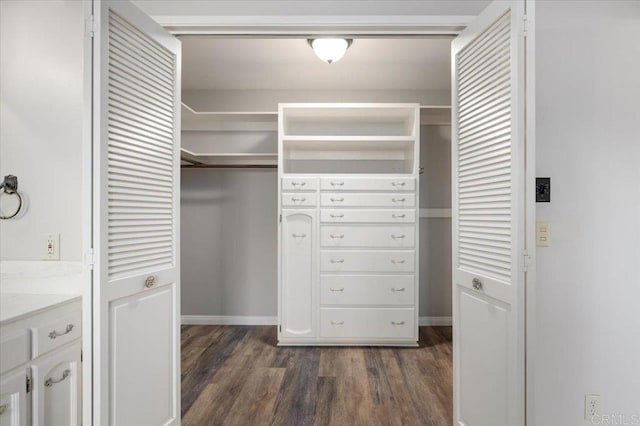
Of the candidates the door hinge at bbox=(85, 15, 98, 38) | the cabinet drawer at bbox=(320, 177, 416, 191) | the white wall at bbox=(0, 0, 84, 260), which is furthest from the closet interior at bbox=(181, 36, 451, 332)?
the door hinge at bbox=(85, 15, 98, 38)

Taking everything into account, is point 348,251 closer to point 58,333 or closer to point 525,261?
point 525,261

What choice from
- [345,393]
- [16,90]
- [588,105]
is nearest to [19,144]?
[16,90]

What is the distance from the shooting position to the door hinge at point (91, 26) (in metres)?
1.44

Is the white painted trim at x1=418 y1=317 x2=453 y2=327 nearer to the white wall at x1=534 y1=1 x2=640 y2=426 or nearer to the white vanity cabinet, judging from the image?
the white wall at x1=534 y1=1 x2=640 y2=426

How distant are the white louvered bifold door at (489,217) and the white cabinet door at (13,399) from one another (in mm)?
1838

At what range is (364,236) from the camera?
3.52 metres

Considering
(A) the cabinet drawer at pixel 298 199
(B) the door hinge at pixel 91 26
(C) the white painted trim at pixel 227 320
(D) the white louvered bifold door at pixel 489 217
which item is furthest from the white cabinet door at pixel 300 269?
(B) the door hinge at pixel 91 26

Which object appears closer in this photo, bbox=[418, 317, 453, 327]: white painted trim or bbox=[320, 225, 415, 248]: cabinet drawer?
bbox=[320, 225, 415, 248]: cabinet drawer

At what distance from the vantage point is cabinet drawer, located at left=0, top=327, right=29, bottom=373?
4.43ft

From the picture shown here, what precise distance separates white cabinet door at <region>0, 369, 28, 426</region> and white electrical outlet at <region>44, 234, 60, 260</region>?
1.83 ft

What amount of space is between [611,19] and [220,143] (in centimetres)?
338

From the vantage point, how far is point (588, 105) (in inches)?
69.6

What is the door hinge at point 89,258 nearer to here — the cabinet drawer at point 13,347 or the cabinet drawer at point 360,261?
the cabinet drawer at point 13,347

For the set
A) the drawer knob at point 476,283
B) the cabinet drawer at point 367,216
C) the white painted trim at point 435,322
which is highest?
the cabinet drawer at point 367,216
